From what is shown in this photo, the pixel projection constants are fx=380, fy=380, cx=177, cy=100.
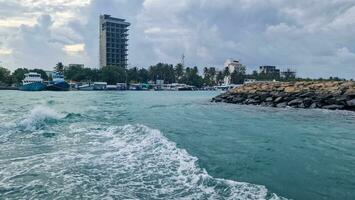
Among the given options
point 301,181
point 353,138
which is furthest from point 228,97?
point 301,181

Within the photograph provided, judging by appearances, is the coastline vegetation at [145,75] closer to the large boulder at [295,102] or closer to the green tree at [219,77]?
the green tree at [219,77]

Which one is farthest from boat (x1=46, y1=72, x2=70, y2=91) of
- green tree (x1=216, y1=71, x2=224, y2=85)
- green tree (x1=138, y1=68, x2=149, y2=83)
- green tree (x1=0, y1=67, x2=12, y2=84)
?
green tree (x1=216, y1=71, x2=224, y2=85)

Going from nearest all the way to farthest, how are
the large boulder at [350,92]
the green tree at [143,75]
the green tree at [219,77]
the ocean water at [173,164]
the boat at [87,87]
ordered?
1. the ocean water at [173,164]
2. the large boulder at [350,92]
3. the boat at [87,87]
4. the green tree at [143,75]
5. the green tree at [219,77]

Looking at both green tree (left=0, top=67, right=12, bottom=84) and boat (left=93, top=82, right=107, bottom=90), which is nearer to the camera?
boat (left=93, top=82, right=107, bottom=90)

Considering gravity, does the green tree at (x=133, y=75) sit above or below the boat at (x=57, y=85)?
above

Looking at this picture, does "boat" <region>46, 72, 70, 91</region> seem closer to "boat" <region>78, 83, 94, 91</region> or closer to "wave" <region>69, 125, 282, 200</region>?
"boat" <region>78, 83, 94, 91</region>

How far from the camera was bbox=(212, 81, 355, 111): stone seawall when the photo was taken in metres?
38.2

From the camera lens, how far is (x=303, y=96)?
43812 mm

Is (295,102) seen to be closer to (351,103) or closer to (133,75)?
(351,103)

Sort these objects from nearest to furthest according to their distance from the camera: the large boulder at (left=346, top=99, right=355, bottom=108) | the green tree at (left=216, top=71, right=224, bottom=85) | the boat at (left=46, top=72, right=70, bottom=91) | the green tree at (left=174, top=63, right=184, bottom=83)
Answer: the large boulder at (left=346, top=99, right=355, bottom=108) → the boat at (left=46, top=72, right=70, bottom=91) → the green tree at (left=174, top=63, right=184, bottom=83) → the green tree at (left=216, top=71, right=224, bottom=85)

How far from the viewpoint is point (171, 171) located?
1059 centimetres

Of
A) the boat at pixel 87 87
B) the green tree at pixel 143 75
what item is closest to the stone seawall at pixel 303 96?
the boat at pixel 87 87

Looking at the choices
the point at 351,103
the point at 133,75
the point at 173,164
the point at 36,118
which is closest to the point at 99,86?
the point at 133,75

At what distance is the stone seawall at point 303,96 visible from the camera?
3825cm
